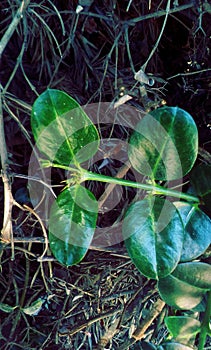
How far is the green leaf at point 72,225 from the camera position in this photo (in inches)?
16.3

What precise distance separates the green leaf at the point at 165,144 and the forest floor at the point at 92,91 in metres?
0.18

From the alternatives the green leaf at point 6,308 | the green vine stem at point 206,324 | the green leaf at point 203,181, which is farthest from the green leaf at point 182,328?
the green leaf at point 6,308

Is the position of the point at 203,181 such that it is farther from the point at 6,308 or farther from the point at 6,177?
the point at 6,308

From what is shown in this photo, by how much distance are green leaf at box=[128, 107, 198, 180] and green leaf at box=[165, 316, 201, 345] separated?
147mm

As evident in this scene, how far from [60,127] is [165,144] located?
9 cm

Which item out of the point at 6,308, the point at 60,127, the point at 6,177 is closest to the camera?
the point at 60,127

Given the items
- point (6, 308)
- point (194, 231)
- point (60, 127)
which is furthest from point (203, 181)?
point (6, 308)

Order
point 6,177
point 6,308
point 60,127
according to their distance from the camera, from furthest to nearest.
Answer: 1. point 6,308
2. point 6,177
3. point 60,127

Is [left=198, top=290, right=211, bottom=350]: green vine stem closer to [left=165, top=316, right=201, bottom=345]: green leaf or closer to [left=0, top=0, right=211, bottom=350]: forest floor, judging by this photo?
[left=165, top=316, right=201, bottom=345]: green leaf

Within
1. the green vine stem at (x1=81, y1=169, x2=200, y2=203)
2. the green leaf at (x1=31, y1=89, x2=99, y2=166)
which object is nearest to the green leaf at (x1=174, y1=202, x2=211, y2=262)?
the green vine stem at (x1=81, y1=169, x2=200, y2=203)

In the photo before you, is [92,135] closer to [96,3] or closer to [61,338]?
[96,3]

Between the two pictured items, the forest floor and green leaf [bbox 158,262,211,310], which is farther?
the forest floor

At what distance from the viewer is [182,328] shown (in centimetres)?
48

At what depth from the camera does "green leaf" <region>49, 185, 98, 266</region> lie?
0.41 meters
